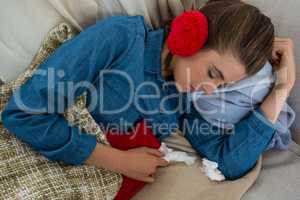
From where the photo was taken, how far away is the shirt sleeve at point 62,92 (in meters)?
0.89

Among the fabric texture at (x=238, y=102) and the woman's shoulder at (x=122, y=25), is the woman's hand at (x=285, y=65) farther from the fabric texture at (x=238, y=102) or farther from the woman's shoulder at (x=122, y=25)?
the woman's shoulder at (x=122, y=25)

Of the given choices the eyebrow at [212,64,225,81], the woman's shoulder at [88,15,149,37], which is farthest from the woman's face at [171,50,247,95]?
the woman's shoulder at [88,15,149,37]

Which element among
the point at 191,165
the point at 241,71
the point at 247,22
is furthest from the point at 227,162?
the point at 247,22

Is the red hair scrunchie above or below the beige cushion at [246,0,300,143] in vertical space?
above

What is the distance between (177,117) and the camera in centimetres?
109

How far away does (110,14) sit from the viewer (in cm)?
106

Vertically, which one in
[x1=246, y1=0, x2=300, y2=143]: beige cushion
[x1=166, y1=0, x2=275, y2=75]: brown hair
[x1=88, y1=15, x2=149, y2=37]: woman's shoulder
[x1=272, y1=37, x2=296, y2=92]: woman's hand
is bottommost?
[x1=272, y1=37, x2=296, y2=92]: woman's hand

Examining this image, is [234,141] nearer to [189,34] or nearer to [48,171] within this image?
[189,34]

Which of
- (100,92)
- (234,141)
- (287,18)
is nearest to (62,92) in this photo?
(100,92)

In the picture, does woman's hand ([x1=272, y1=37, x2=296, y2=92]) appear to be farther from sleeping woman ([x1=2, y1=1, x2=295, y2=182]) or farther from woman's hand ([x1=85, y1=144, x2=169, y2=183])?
woman's hand ([x1=85, y1=144, x2=169, y2=183])

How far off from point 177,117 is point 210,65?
190 mm

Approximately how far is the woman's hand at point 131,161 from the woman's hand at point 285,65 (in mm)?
336

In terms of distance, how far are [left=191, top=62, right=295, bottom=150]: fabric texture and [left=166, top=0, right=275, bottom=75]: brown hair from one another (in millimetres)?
92

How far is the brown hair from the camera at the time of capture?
930 mm
